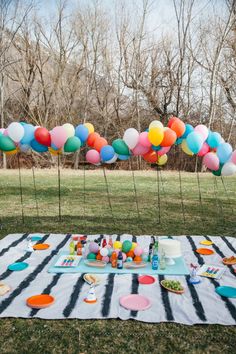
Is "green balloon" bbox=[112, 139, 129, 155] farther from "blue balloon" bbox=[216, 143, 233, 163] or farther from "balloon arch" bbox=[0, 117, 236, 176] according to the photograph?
"blue balloon" bbox=[216, 143, 233, 163]

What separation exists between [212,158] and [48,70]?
16.6 m

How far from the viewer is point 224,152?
17.3 feet

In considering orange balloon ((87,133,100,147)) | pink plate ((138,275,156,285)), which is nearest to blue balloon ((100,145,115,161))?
orange balloon ((87,133,100,147))

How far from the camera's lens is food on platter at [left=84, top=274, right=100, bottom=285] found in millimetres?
3702

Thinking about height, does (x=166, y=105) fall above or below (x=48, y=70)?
below

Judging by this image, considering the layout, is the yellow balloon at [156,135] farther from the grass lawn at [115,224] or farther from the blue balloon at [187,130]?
the grass lawn at [115,224]

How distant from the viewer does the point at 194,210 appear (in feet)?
25.5

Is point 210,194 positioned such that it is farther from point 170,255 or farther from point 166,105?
point 166,105

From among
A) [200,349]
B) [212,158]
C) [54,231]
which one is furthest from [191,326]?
[54,231]

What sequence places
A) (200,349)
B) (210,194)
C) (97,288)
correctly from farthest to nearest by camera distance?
(210,194) < (97,288) < (200,349)

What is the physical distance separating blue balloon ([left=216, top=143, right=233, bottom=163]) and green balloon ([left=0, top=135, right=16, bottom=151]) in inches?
128

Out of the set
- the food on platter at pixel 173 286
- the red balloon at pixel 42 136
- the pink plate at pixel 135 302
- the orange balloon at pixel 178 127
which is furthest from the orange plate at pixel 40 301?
the orange balloon at pixel 178 127

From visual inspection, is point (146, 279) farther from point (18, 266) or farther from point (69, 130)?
point (69, 130)

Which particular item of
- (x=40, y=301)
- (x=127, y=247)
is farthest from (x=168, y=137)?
(x=40, y=301)
